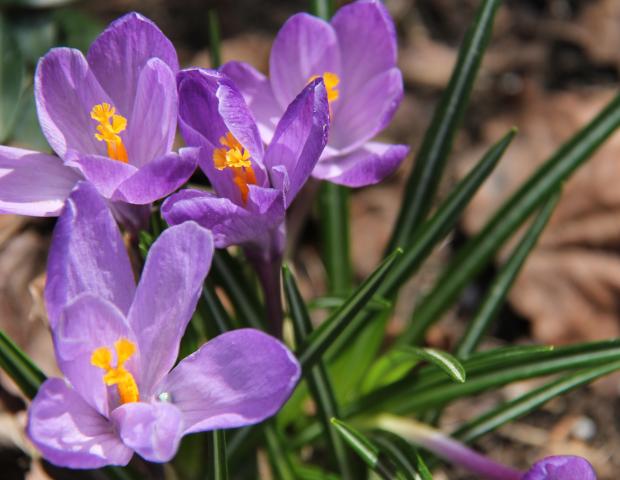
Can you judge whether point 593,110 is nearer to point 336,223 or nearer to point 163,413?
point 336,223

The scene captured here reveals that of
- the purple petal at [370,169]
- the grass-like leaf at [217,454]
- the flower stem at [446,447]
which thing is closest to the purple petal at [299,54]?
the purple petal at [370,169]

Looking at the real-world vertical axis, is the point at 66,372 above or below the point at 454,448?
above

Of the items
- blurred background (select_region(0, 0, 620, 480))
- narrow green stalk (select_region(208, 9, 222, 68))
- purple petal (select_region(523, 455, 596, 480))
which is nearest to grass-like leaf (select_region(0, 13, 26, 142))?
blurred background (select_region(0, 0, 620, 480))

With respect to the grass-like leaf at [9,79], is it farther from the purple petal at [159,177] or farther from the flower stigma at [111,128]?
the purple petal at [159,177]

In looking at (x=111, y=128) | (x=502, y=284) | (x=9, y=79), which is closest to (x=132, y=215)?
(x=111, y=128)

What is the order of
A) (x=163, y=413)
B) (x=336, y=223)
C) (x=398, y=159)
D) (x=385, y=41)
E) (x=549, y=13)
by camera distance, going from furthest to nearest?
(x=549, y=13) → (x=336, y=223) → (x=385, y=41) → (x=398, y=159) → (x=163, y=413)

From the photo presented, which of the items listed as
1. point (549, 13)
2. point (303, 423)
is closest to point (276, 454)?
point (303, 423)
